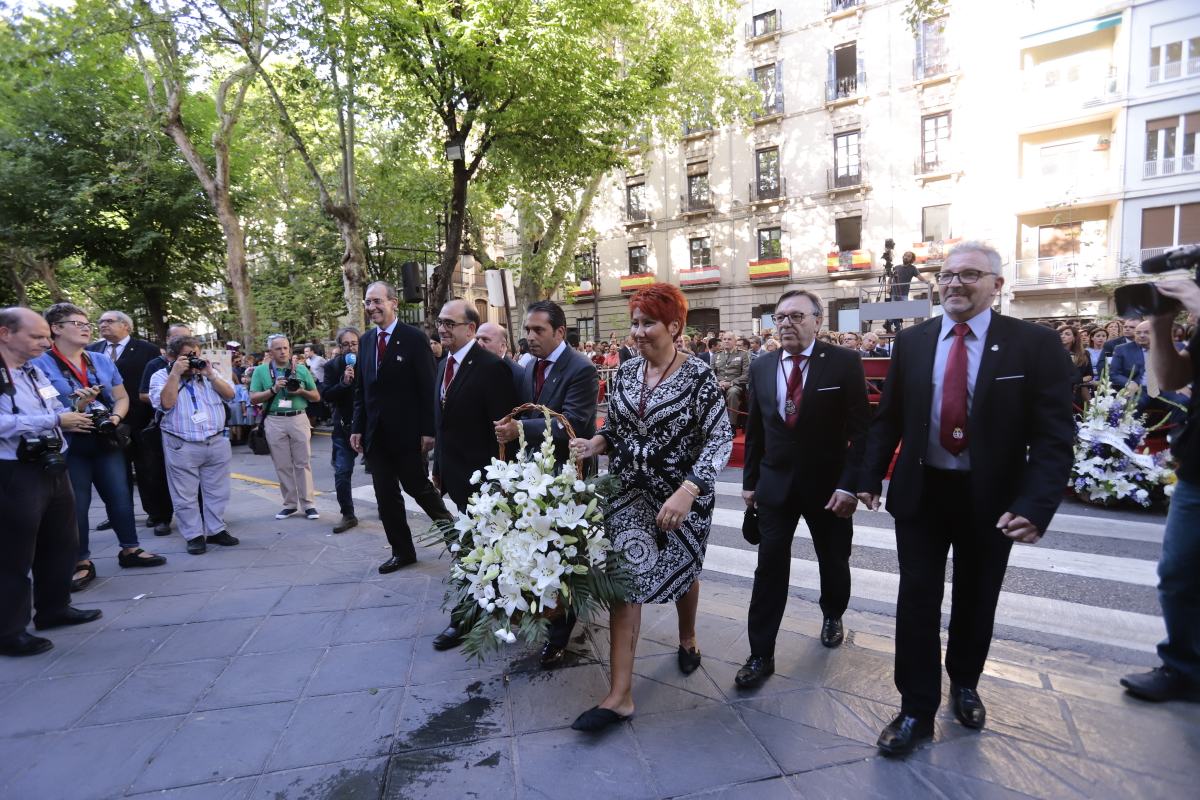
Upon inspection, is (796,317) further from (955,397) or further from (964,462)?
(964,462)

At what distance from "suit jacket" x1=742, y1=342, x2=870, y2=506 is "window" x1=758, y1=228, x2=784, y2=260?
26131 millimetres

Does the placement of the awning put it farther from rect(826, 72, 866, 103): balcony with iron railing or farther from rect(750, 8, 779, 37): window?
rect(750, 8, 779, 37): window

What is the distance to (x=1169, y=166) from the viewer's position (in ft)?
69.5

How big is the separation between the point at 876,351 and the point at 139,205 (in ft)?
65.8

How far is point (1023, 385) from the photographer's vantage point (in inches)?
101

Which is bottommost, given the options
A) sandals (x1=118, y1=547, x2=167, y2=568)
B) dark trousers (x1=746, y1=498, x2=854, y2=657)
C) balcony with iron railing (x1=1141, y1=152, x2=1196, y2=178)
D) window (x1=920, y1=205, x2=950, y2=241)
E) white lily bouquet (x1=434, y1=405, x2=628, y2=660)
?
sandals (x1=118, y1=547, x2=167, y2=568)

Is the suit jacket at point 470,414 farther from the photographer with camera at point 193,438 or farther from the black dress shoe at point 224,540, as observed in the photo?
the black dress shoe at point 224,540

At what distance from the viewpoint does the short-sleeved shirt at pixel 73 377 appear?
15.5 feet

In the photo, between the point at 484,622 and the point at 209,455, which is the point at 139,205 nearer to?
the point at 209,455

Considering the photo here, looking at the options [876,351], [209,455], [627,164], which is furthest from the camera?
[627,164]

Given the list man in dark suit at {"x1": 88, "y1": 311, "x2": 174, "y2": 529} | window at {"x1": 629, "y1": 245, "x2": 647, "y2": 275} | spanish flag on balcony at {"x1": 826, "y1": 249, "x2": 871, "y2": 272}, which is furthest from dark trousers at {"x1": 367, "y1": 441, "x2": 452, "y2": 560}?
window at {"x1": 629, "y1": 245, "x2": 647, "y2": 275}

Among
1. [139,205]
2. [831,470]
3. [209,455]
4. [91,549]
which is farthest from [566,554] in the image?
[139,205]

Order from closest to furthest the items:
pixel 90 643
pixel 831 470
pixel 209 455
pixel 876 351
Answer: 1. pixel 831 470
2. pixel 90 643
3. pixel 209 455
4. pixel 876 351

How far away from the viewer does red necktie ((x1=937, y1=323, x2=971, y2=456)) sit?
2664 millimetres
